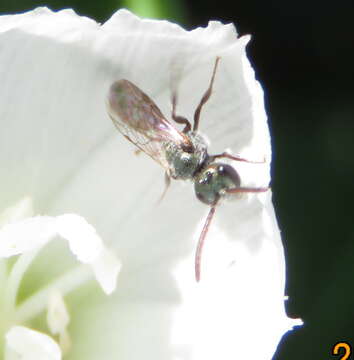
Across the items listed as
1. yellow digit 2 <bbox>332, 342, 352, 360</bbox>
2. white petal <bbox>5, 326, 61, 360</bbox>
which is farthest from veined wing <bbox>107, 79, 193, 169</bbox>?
yellow digit 2 <bbox>332, 342, 352, 360</bbox>

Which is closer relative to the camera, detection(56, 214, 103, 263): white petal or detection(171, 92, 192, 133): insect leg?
detection(56, 214, 103, 263): white petal

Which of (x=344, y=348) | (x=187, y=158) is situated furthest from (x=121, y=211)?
(x=344, y=348)

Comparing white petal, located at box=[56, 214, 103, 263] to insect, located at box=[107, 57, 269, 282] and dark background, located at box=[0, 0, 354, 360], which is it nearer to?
insect, located at box=[107, 57, 269, 282]

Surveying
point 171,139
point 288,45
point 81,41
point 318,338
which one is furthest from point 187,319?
point 288,45

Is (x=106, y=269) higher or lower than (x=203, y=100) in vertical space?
lower

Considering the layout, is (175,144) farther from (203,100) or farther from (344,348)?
(344,348)

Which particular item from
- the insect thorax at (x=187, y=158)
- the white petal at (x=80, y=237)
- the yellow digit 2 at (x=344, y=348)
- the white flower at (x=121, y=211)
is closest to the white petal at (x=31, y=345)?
the white flower at (x=121, y=211)

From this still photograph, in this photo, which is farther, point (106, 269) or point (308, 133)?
point (308, 133)
